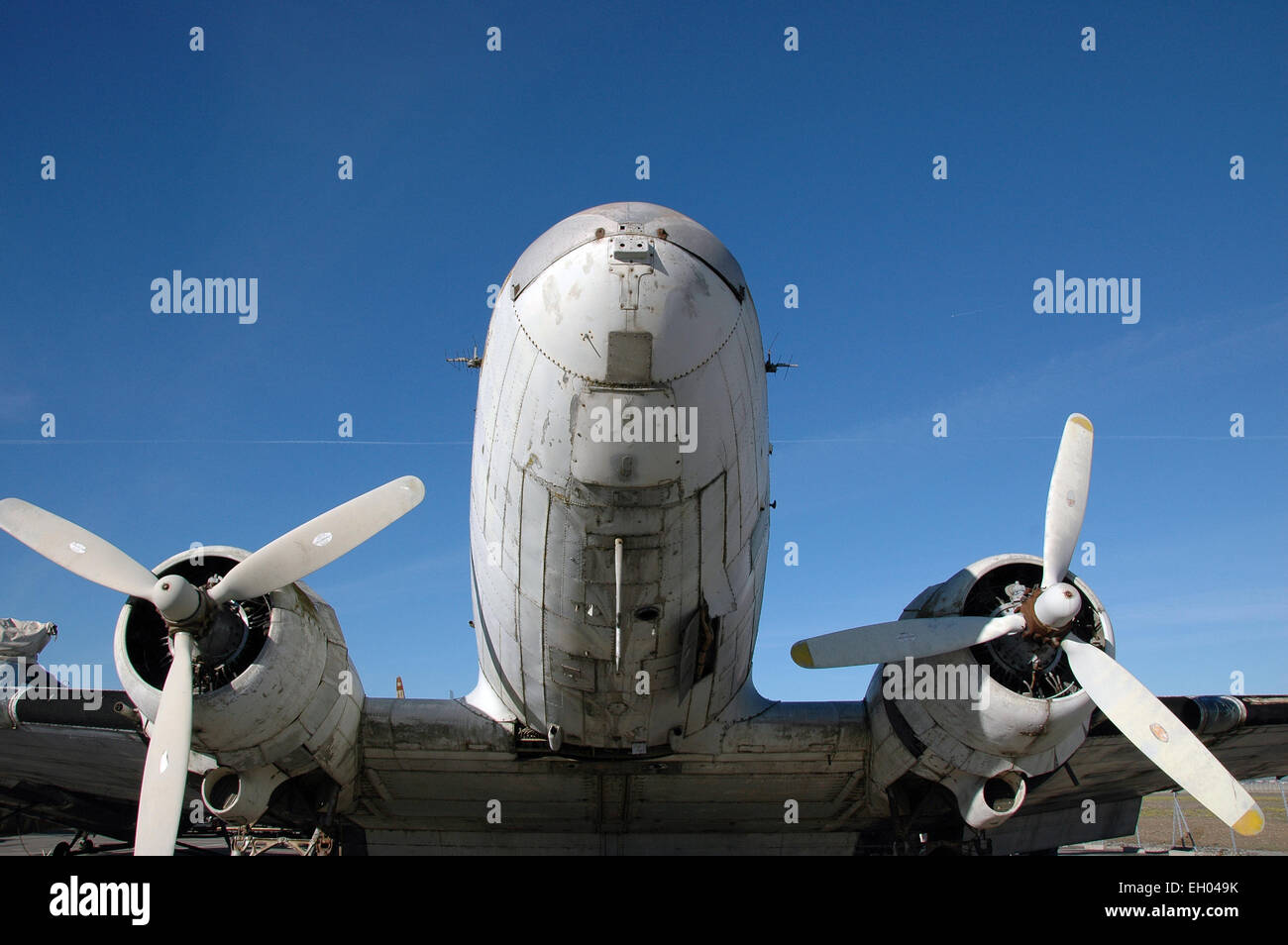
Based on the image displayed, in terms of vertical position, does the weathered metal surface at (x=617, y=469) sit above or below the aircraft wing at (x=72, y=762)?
above

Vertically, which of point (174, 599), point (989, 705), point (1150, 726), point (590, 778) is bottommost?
point (590, 778)

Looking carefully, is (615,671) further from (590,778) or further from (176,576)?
(176,576)

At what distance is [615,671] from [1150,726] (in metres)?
5.93

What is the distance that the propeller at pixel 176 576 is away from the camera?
8.70m

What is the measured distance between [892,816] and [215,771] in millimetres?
8103

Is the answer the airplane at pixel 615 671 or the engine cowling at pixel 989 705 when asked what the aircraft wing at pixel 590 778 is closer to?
the airplane at pixel 615 671

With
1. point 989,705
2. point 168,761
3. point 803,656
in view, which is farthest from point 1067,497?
point 168,761

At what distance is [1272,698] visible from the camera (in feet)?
40.3

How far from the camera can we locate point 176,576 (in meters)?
9.13

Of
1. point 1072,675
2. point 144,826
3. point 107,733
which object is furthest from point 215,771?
point 1072,675

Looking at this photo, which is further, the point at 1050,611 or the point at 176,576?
the point at 1050,611

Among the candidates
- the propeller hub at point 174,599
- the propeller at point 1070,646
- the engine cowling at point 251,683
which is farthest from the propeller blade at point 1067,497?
the propeller hub at point 174,599

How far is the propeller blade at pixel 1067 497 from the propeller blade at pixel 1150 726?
0.88m

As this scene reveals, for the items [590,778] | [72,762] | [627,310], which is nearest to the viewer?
[627,310]
